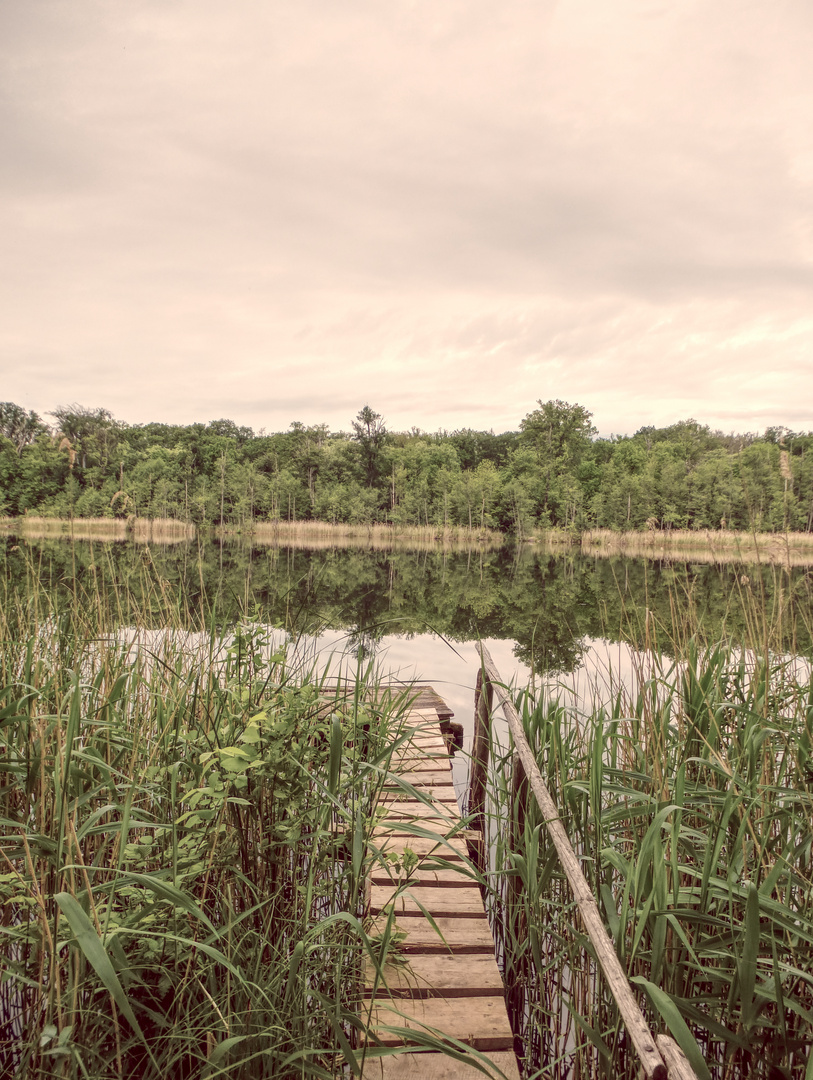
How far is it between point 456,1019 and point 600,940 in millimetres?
984

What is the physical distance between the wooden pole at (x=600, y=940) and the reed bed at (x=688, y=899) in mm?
134

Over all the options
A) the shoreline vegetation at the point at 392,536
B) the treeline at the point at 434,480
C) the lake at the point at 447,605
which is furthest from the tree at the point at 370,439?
the lake at the point at 447,605

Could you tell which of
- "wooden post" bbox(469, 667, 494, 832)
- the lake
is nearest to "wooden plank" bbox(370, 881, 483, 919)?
"wooden post" bbox(469, 667, 494, 832)

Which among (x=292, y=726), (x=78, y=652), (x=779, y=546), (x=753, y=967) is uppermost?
(x=779, y=546)

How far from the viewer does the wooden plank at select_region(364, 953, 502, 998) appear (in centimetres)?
221

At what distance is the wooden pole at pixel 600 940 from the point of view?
104cm

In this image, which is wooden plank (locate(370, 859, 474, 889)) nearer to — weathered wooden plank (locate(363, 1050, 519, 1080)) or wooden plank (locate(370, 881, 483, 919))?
wooden plank (locate(370, 881, 483, 919))

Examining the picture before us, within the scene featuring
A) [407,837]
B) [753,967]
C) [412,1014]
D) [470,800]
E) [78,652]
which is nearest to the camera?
[753,967]

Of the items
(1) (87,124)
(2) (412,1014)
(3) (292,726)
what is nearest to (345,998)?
(2) (412,1014)

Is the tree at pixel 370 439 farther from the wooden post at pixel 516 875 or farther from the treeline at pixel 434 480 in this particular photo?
the wooden post at pixel 516 875

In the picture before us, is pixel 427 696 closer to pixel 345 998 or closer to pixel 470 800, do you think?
pixel 470 800

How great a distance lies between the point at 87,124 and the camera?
18516mm

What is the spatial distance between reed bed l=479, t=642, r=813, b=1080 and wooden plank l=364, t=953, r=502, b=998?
24 centimetres

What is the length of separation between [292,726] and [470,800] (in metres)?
2.46
